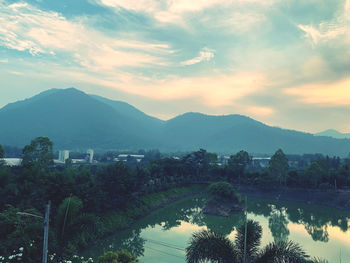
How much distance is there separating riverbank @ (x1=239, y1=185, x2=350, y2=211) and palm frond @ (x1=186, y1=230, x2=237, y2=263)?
5110 cm

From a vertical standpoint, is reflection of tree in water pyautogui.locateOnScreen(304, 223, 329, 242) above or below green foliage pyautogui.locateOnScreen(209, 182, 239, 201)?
below

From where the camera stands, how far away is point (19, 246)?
1552 cm

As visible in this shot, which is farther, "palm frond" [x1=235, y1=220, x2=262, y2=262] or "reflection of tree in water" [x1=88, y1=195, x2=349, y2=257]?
"reflection of tree in water" [x1=88, y1=195, x2=349, y2=257]

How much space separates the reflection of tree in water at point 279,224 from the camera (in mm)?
35688

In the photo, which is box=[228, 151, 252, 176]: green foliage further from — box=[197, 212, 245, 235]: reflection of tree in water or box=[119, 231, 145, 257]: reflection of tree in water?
box=[119, 231, 145, 257]: reflection of tree in water

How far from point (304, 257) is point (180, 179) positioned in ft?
185

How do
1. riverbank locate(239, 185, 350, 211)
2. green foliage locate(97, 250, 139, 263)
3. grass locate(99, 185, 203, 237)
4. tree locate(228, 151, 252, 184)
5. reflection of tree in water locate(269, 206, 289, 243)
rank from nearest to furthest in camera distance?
green foliage locate(97, 250, 139, 263)
grass locate(99, 185, 203, 237)
reflection of tree in water locate(269, 206, 289, 243)
riverbank locate(239, 185, 350, 211)
tree locate(228, 151, 252, 184)

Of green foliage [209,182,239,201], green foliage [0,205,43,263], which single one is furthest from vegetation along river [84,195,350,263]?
green foliage [0,205,43,263]

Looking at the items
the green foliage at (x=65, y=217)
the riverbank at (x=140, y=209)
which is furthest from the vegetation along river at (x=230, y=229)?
the green foliage at (x=65, y=217)

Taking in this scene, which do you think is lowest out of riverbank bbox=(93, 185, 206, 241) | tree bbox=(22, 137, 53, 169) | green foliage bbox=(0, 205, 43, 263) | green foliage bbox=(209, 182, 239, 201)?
riverbank bbox=(93, 185, 206, 241)

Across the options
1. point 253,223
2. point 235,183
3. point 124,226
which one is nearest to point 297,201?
point 235,183

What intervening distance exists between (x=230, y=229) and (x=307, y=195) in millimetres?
29064

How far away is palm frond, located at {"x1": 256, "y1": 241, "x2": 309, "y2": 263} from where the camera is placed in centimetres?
833

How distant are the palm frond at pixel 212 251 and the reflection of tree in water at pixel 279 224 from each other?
27.3 meters
